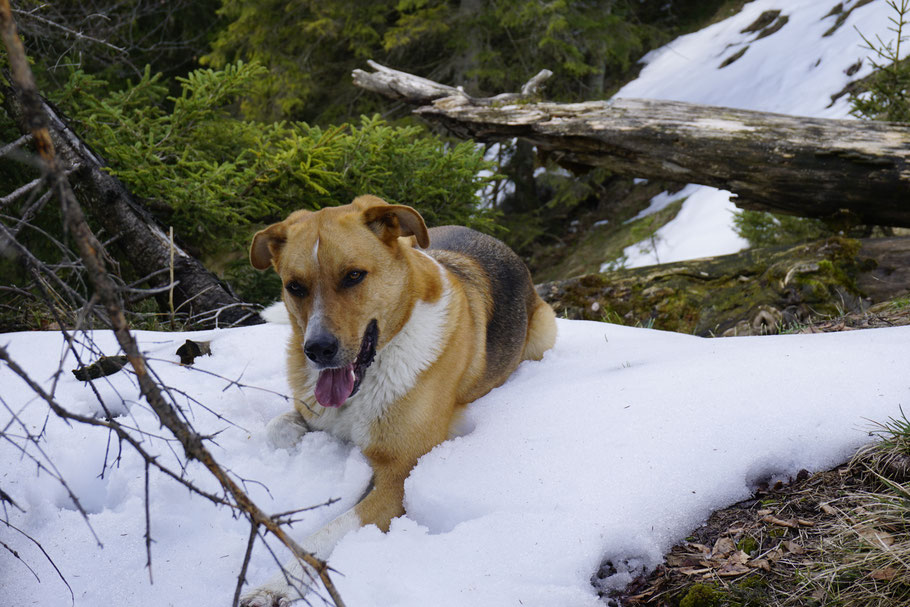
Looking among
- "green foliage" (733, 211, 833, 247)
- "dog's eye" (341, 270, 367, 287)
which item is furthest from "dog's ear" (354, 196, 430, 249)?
"green foliage" (733, 211, 833, 247)

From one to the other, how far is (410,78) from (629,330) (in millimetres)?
4334

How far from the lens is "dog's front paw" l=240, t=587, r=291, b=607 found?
101 inches

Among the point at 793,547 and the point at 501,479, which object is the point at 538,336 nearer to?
the point at 501,479

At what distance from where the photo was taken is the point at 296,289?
3.26 m

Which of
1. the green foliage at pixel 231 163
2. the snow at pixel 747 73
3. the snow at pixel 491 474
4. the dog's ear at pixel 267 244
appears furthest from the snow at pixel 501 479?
the snow at pixel 747 73

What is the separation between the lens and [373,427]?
330cm

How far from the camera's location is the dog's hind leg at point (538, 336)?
4.72 m

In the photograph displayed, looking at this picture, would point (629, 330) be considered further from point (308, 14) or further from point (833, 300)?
point (308, 14)

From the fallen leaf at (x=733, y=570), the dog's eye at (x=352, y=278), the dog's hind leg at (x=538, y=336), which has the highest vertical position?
the dog's eye at (x=352, y=278)

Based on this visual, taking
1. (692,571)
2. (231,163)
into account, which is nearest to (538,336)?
(692,571)

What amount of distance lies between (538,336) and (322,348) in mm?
2124

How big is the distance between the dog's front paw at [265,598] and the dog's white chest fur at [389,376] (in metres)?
0.87

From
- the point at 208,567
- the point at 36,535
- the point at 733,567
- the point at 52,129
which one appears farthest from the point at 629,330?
the point at 52,129

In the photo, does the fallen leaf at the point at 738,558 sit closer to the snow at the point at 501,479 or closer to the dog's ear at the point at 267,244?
the snow at the point at 501,479
